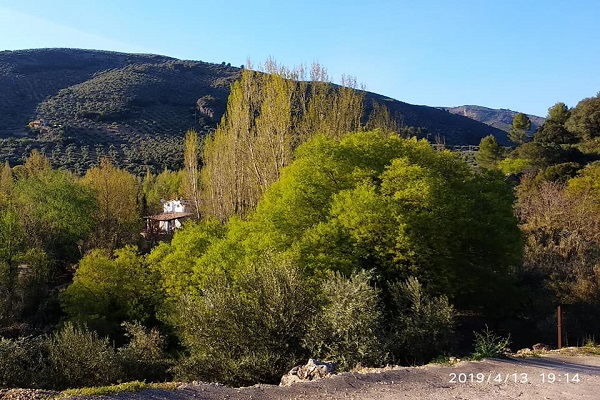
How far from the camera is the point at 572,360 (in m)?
11.7

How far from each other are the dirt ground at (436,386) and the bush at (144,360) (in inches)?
174

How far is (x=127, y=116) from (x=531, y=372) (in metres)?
77.4

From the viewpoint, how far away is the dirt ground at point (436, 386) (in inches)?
348

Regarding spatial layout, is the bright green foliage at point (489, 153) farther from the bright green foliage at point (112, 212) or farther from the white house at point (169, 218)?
the bright green foliage at point (112, 212)

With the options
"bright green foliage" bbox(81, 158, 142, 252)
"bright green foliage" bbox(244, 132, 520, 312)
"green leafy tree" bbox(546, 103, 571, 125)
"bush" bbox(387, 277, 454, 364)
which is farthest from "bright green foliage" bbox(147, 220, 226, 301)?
"green leafy tree" bbox(546, 103, 571, 125)

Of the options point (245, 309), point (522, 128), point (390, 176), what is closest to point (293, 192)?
point (390, 176)

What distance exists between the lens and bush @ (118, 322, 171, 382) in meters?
13.8

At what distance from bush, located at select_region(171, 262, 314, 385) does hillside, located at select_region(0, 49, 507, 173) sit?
36.4m

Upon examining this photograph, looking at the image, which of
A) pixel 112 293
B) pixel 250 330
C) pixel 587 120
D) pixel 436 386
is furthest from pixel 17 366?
pixel 587 120

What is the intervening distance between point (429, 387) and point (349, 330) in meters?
2.79

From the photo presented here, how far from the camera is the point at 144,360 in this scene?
14891 mm

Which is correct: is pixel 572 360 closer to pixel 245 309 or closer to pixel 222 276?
pixel 245 309
